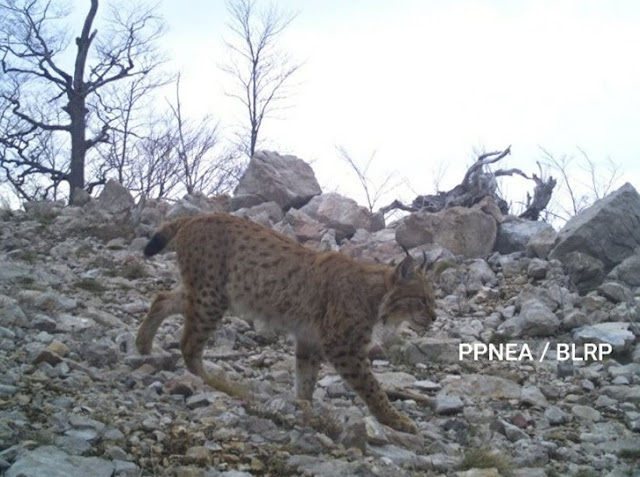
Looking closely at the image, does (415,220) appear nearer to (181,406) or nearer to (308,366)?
(308,366)

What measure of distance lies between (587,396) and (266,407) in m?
3.55

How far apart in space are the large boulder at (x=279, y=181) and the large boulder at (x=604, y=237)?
600 cm

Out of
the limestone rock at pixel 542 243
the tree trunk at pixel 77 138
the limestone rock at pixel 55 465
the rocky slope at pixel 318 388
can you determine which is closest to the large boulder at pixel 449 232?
the rocky slope at pixel 318 388

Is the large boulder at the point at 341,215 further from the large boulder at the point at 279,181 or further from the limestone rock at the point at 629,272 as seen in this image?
the limestone rock at the point at 629,272

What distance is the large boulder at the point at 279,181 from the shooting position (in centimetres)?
1667

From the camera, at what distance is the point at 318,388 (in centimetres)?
820

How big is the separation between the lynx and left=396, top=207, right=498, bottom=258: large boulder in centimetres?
572

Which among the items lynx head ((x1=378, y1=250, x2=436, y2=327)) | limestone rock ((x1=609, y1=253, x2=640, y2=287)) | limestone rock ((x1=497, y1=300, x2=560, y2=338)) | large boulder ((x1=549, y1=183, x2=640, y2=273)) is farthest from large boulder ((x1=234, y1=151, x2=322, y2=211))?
lynx head ((x1=378, y1=250, x2=436, y2=327))

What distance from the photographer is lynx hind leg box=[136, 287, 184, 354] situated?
8.14 metres

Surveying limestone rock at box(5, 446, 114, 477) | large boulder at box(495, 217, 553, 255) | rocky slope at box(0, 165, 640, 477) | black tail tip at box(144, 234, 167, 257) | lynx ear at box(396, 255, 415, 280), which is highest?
large boulder at box(495, 217, 553, 255)

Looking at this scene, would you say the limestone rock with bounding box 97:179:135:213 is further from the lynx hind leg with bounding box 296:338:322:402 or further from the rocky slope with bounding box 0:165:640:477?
the lynx hind leg with bounding box 296:338:322:402

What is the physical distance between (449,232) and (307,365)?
6.65m

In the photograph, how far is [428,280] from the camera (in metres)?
8.23

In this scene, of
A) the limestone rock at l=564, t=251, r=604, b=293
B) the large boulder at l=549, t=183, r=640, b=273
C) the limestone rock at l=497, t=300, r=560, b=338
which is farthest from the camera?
the large boulder at l=549, t=183, r=640, b=273
